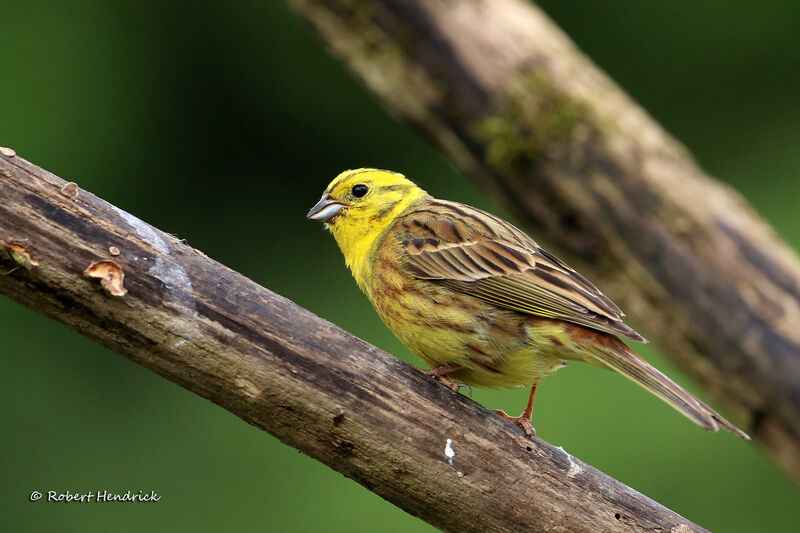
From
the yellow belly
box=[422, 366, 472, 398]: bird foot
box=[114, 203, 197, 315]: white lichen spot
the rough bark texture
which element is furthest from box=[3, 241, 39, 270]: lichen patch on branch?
the rough bark texture

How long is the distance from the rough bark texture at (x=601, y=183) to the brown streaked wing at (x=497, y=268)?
0.92 m

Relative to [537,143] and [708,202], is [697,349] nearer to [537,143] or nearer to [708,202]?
[708,202]

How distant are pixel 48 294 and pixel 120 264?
232mm

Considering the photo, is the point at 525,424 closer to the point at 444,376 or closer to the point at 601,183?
the point at 444,376

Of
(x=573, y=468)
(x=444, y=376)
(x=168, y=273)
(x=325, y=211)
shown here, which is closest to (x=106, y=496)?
(x=325, y=211)

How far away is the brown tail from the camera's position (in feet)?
10.7

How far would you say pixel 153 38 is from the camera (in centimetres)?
662

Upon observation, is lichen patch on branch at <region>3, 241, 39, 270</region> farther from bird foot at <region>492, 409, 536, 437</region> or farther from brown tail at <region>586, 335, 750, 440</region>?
brown tail at <region>586, 335, 750, 440</region>

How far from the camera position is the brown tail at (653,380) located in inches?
129

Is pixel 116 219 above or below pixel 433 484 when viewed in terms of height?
above

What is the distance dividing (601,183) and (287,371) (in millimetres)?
2550

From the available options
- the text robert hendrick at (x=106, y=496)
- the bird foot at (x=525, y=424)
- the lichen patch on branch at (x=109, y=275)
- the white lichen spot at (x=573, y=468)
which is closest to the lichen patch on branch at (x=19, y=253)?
the lichen patch on branch at (x=109, y=275)

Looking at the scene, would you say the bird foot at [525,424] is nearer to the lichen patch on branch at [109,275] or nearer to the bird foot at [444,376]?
the bird foot at [444,376]

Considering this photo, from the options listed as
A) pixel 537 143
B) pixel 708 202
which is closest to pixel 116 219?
pixel 537 143
